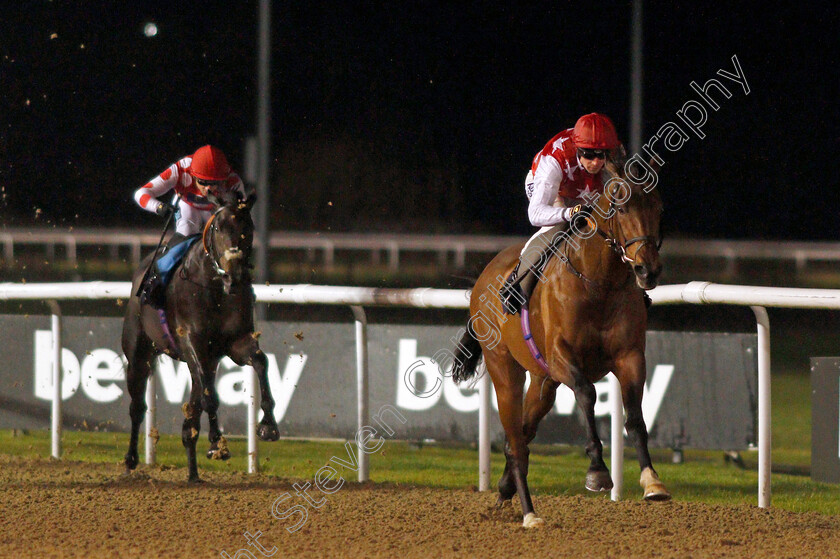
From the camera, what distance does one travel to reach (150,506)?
4977 millimetres

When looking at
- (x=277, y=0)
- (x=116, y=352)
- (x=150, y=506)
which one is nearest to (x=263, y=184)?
(x=116, y=352)

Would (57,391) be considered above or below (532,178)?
below

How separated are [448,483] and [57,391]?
8.39ft

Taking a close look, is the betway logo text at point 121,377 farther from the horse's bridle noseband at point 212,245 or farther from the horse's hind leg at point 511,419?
the horse's hind leg at point 511,419

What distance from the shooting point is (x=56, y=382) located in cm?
680

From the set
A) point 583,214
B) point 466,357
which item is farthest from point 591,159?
point 466,357

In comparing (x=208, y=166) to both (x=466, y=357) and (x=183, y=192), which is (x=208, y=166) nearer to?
(x=183, y=192)

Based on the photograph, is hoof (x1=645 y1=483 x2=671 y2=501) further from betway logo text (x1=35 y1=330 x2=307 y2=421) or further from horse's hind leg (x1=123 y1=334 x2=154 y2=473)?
horse's hind leg (x1=123 y1=334 x2=154 y2=473)

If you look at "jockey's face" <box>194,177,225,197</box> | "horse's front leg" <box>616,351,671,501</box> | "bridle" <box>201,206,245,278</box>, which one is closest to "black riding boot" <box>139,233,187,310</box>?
"bridle" <box>201,206,245,278</box>

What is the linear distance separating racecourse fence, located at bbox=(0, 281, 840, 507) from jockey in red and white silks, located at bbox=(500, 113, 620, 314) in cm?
72

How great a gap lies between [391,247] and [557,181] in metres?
18.2

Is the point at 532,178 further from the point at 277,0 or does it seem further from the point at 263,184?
the point at 277,0

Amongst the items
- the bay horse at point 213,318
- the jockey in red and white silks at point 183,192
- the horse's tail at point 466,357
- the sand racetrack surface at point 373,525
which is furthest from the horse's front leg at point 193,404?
the horse's tail at point 466,357

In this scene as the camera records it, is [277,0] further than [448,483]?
Yes
